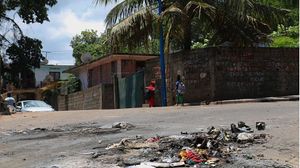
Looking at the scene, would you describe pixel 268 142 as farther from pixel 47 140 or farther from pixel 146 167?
Result: pixel 47 140

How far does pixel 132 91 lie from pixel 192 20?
18.4ft

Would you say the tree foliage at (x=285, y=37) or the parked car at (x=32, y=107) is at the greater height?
the tree foliage at (x=285, y=37)

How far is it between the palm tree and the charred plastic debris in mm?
14532

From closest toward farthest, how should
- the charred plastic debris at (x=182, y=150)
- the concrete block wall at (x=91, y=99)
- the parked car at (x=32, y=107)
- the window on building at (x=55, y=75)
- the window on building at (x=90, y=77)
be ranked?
1. the charred plastic debris at (x=182, y=150)
2. the parked car at (x=32, y=107)
3. the concrete block wall at (x=91, y=99)
4. the window on building at (x=90, y=77)
5. the window on building at (x=55, y=75)

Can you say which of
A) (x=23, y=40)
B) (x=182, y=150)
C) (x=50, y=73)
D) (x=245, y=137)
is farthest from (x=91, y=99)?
(x=182, y=150)

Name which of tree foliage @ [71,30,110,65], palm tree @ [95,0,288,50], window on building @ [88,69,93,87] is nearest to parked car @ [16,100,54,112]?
palm tree @ [95,0,288,50]

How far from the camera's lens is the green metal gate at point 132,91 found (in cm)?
2755

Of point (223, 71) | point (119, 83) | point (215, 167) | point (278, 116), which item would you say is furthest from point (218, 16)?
point (215, 167)

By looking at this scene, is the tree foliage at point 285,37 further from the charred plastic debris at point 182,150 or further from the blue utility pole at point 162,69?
the charred plastic debris at point 182,150

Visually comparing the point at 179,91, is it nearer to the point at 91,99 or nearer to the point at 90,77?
the point at 91,99

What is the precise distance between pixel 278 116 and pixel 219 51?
10649mm

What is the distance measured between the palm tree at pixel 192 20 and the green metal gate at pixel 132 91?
2.67 metres

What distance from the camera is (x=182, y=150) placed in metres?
7.47

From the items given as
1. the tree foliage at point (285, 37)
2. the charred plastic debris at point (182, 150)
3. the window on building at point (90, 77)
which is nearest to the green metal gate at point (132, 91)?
the tree foliage at point (285, 37)
